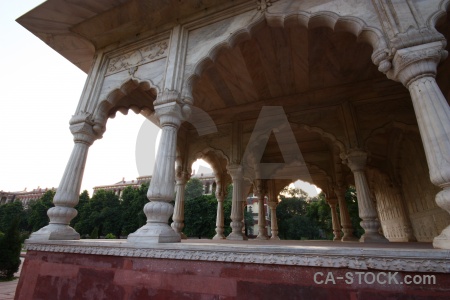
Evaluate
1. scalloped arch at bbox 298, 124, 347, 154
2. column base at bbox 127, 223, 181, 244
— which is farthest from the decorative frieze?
scalloped arch at bbox 298, 124, 347, 154

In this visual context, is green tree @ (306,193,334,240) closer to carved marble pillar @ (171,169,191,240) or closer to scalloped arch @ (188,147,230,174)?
scalloped arch @ (188,147,230,174)

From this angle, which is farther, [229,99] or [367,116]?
[229,99]

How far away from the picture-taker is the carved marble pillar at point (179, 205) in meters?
7.64

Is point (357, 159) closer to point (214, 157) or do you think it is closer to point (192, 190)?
point (214, 157)

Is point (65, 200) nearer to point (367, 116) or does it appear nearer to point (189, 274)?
point (189, 274)

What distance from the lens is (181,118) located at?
13.7ft

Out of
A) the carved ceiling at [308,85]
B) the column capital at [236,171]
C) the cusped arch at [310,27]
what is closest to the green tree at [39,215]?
the column capital at [236,171]

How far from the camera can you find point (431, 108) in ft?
8.59

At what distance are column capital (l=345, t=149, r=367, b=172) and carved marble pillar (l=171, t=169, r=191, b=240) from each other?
5198 millimetres

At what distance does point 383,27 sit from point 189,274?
13.4 ft

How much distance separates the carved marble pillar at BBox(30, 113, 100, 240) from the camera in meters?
4.05

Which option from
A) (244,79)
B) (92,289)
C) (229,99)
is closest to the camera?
(92,289)

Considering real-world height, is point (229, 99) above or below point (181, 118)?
above

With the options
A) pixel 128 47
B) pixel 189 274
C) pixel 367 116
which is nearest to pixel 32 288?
pixel 189 274
